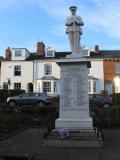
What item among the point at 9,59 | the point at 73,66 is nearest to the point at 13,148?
the point at 73,66

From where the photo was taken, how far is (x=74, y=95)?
40.0 ft

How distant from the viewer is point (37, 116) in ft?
70.7

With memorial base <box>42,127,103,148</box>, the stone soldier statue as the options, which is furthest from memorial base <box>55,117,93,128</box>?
the stone soldier statue

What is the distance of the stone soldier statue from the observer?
12820 millimetres

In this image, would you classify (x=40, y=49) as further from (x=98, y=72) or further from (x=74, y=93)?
(x=74, y=93)

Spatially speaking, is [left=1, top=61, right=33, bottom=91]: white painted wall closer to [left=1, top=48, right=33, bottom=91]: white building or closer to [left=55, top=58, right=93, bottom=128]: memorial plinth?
[left=1, top=48, right=33, bottom=91]: white building

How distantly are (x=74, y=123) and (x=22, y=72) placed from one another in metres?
38.7

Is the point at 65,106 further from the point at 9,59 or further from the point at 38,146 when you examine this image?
the point at 9,59

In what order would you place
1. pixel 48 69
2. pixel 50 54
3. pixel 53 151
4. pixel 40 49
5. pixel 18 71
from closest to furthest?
1. pixel 53 151
2. pixel 48 69
3. pixel 18 71
4. pixel 50 54
5. pixel 40 49

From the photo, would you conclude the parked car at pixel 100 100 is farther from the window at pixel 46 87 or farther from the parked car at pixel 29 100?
the window at pixel 46 87

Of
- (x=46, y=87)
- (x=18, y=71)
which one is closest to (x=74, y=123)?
(x=46, y=87)

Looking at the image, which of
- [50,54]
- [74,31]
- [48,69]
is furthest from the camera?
[50,54]

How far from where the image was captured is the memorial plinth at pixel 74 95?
12016mm

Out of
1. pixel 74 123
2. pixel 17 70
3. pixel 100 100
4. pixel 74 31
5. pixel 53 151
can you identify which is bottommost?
pixel 53 151
